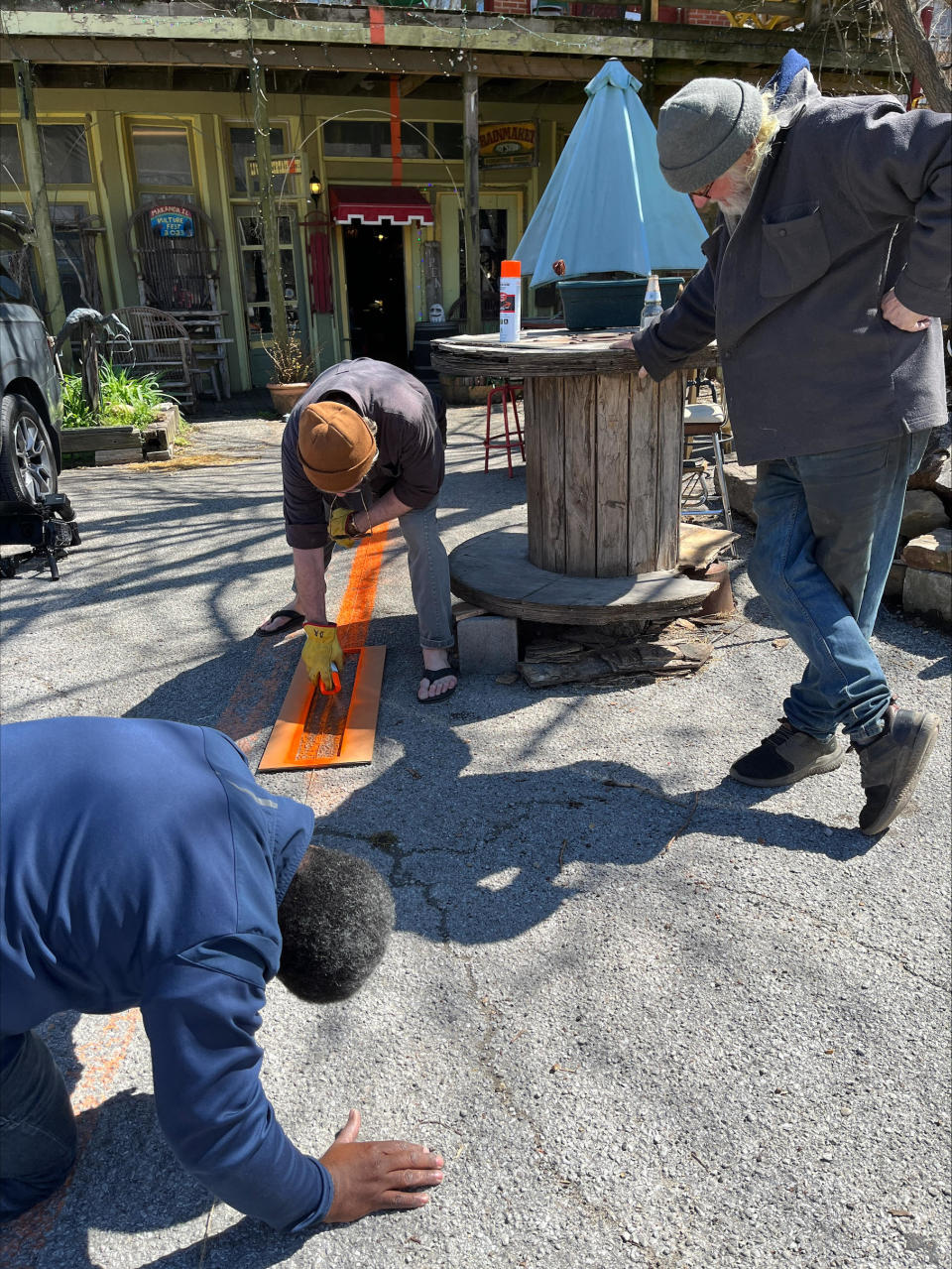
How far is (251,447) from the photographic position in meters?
9.83

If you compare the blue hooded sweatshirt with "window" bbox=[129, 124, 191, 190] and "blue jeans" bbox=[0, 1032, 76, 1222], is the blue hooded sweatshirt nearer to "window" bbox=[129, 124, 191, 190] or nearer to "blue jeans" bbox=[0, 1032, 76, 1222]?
"blue jeans" bbox=[0, 1032, 76, 1222]

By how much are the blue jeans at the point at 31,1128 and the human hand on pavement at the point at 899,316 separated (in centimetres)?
263

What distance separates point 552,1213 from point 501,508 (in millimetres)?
5309

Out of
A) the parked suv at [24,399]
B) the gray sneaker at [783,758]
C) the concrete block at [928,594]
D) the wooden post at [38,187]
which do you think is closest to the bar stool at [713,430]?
the concrete block at [928,594]

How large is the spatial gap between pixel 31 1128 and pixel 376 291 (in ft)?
48.3

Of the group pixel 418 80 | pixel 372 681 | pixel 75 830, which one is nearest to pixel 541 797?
pixel 372 681

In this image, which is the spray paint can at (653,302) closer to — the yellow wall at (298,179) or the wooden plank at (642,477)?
the wooden plank at (642,477)

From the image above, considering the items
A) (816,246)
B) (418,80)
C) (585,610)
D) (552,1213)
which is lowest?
(552,1213)

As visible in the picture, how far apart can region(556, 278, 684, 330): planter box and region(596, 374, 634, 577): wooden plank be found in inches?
26.8

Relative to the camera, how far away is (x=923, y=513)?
184 inches

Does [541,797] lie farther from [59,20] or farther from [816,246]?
[59,20]

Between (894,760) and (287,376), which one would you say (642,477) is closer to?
(894,760)

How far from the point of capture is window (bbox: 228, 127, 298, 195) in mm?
13383

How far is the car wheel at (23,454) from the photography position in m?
5.77
